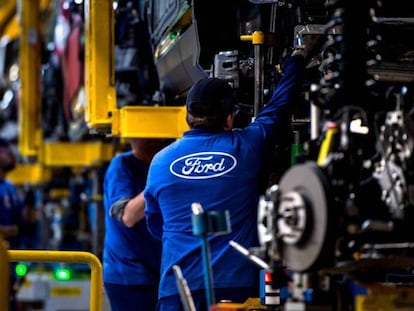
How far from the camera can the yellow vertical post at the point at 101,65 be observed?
867 centimetres

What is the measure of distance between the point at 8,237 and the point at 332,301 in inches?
286

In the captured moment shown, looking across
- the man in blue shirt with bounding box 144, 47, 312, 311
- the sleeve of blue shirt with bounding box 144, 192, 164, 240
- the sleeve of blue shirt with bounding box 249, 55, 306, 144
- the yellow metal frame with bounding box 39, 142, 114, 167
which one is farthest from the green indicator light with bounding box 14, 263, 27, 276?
the sleeve of blue shirt with bounding box 249, 55, 306, 144

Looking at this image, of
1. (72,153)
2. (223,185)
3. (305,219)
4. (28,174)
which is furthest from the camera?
(28,174)

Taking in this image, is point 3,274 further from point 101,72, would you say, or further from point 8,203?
point 8,203

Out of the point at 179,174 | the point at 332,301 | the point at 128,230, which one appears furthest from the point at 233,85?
the point at 332,301

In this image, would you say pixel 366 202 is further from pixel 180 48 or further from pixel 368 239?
pixel 180 48

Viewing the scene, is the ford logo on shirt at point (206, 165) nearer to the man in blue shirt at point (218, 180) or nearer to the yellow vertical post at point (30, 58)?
the man in blue shirt at point (218, 180)

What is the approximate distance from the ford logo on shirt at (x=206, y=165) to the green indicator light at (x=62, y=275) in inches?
289

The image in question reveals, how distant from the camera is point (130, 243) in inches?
321

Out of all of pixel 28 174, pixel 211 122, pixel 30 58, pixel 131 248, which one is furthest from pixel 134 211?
pixel 28 174

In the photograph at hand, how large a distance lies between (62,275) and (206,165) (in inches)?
296

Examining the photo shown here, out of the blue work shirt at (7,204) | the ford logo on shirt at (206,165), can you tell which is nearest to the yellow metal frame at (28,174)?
the blue work shirt at (7,204)

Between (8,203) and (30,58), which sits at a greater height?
(30,58)

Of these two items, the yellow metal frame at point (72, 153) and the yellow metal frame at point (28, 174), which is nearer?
the yellow metal frame at point (72, 153)
